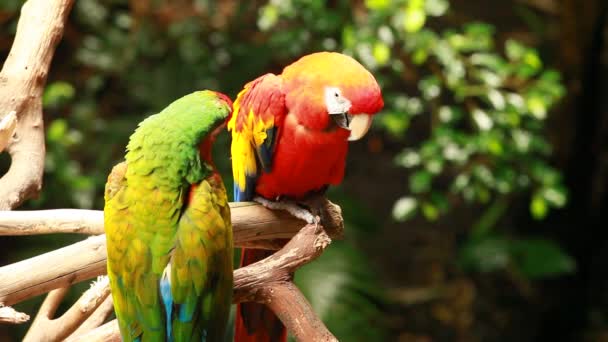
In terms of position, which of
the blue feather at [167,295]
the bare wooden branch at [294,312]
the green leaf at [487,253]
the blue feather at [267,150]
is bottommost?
the green leaf at [487,253]

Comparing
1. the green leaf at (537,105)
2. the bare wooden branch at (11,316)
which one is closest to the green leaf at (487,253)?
the green leaf at (537,105)

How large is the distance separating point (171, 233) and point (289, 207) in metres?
0.39

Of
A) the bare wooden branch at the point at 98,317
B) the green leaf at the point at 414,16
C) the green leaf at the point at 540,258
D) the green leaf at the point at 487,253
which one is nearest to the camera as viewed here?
the bare wooden branch at the point at 98,317

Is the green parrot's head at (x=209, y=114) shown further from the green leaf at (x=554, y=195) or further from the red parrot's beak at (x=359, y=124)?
the green leaf at (x=554, y=195)

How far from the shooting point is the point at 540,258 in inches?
90.5

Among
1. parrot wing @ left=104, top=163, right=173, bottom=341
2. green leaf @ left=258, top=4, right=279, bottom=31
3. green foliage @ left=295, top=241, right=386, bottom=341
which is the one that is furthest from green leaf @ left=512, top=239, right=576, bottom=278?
parrot wing @ left=104, top=163, right=173, bottom=341

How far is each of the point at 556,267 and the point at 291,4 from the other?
1.13m

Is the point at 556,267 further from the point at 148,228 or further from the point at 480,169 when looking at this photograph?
the point at 148,228

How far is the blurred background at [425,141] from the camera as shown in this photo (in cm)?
196

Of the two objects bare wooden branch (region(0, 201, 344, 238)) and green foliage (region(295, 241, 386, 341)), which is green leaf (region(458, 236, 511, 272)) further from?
bare wooden branch (region(0, 201, 344, 238))

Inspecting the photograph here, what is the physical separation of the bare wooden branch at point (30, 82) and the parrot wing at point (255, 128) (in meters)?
0.33

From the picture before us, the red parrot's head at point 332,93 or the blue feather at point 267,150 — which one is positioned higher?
the red parrot's head at point 332,93

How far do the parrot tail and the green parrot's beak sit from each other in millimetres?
300

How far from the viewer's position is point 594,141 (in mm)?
2377
